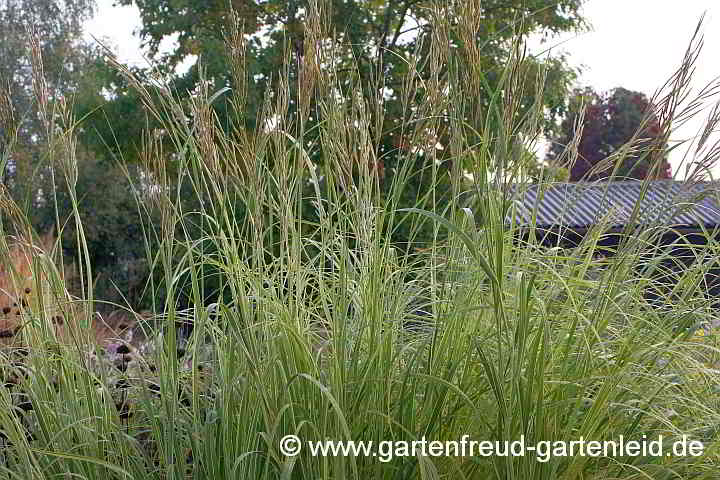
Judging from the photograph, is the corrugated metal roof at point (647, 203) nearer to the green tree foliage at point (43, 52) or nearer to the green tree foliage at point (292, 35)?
the green tree foliage at point (292, 35)

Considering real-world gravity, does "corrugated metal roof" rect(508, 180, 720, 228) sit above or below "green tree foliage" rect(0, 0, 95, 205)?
below

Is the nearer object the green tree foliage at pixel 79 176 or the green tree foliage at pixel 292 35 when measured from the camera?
the green tree foliage at pixel 292 35

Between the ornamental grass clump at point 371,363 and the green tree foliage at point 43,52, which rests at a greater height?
the green tree foliage at point 43,52

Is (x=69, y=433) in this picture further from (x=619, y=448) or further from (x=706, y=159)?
(x=706, y=159)

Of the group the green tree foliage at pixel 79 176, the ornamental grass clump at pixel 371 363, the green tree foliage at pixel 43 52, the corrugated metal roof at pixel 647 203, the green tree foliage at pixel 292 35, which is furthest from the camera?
the green tree foliage at pixel 43 52

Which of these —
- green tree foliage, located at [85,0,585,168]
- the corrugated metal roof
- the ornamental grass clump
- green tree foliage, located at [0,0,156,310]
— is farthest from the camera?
green tree foliage, located at [0,0,156,310]

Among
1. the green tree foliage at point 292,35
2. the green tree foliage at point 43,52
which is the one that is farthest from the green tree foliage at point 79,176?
the green tree foliage at point 292,35

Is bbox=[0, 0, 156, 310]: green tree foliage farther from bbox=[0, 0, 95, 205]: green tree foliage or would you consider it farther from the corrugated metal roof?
the corrugated metal roof

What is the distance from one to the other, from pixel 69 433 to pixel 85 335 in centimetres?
21

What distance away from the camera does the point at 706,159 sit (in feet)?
4.62

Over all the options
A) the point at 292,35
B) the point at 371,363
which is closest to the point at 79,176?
the point at 292,35

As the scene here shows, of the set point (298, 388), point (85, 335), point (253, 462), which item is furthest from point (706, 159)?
point (85, 335)

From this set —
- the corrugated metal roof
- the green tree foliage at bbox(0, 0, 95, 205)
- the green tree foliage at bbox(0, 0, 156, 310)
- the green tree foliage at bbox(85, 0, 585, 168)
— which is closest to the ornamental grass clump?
the corrugated metal roof

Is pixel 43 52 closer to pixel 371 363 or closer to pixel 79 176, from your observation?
pixel 79 176
